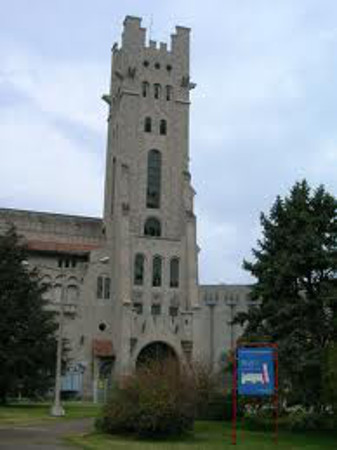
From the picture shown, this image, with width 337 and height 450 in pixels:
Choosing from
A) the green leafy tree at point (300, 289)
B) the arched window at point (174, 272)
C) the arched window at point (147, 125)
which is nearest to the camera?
the green leafy tree at point (300, 289)

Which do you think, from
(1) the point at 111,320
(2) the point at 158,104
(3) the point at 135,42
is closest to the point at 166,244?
(1) the point at 111,320

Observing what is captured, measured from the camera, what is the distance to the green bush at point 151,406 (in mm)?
25297

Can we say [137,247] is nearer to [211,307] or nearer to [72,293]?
[72,293]

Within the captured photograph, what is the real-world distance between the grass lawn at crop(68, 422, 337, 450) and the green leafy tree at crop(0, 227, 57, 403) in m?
18.7

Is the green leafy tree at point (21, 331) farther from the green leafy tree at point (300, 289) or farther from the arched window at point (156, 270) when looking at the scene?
the arched window at point (156, 270)

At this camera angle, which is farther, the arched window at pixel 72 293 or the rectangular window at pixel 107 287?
the rectangular window at pixel 107 287

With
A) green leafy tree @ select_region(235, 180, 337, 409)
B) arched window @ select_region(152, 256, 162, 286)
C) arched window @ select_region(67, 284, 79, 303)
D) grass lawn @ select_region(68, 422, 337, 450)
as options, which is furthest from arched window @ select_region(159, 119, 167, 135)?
grass lawn @ select_region(68, 422, 337, 450)

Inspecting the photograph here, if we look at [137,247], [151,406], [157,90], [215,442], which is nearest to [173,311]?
[137,247]

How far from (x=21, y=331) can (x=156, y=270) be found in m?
29.0

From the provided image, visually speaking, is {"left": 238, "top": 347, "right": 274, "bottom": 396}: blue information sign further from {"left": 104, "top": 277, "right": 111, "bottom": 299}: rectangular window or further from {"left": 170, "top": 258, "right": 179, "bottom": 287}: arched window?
{"left": 170, "top": 258, "right": 179, "bottom": 287}: arched window

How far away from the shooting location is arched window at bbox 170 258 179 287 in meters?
73.4

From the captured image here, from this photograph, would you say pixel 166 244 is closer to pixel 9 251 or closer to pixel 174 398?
pixel 9 251

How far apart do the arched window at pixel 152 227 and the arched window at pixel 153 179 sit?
1.62 meters

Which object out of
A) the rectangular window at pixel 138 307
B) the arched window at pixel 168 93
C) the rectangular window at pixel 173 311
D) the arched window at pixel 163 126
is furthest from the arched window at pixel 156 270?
the arched window at pixel 168 93
